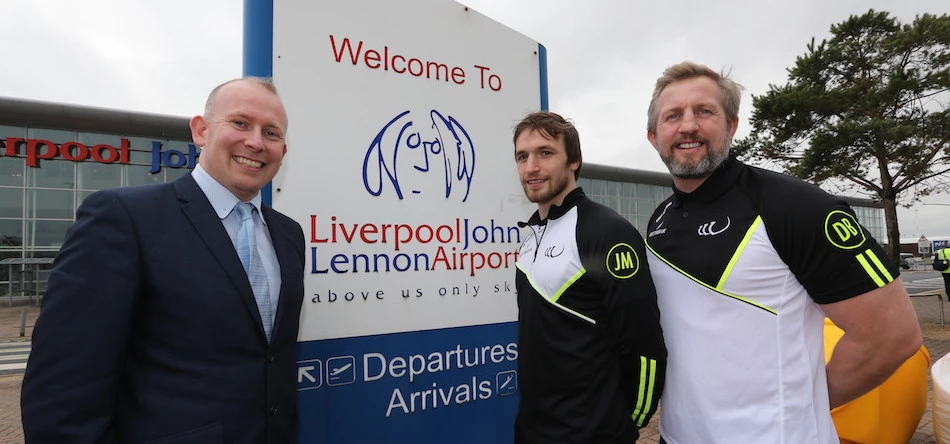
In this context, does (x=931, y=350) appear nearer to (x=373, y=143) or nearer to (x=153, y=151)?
(x=373, y=143)

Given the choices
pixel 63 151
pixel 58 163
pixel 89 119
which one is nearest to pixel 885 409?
pixel 89 119

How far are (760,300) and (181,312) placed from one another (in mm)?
1619

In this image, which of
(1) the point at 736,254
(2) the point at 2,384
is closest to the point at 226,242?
(1) the point at 736,254

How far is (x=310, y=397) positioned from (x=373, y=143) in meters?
1.05

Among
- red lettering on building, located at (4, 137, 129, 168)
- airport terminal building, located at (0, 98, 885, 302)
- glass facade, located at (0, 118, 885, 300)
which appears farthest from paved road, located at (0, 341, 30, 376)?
red lettering on building, located at (4, 137, 129, 168)

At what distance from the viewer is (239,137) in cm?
147

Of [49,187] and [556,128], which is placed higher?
[49,187]

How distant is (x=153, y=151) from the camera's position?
1623 centimetres

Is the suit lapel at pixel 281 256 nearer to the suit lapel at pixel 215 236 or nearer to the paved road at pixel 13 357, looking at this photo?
the suit lapel at pixel 215 236

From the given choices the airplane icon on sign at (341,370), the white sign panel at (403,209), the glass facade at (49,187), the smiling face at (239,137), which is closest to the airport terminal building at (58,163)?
the glass facade at (49,187)

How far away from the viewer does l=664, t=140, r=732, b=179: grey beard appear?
5.39ft

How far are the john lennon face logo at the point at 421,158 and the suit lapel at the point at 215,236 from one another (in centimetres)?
75

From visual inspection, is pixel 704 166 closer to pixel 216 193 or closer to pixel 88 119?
pixel 216 193

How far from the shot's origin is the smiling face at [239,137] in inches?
57.6
